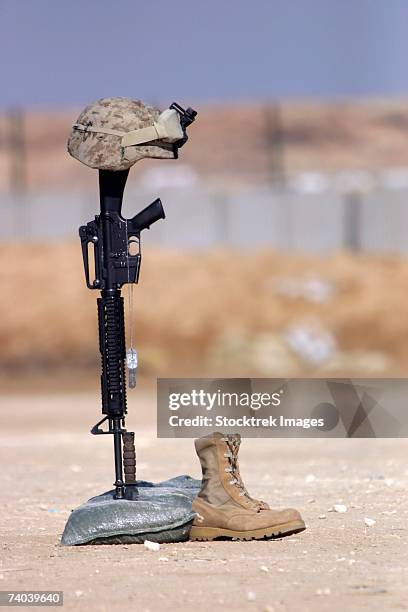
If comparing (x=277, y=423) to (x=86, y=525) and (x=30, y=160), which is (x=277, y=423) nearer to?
(x=86, y=525)

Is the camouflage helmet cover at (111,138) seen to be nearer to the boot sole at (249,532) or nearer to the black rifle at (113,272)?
the black rifle at (113,272)

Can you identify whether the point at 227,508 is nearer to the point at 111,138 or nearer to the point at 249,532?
the point at 249,532

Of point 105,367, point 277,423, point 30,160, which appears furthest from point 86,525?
point 30,160

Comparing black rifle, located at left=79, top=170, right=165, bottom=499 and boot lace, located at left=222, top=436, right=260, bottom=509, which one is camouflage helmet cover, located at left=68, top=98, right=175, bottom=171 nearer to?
black rifle, located at left=79, top=170, right=165, bottom=499

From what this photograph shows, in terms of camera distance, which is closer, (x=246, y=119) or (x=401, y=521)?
(x=401, y=521)

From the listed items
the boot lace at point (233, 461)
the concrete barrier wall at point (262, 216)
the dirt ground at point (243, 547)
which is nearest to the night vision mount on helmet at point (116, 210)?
the boot lace at point (233, 461)

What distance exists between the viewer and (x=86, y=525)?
8.32 metres

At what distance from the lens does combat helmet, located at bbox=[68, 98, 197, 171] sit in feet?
27.2

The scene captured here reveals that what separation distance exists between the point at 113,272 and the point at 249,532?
69.0 inches

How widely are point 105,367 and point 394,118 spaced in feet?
196

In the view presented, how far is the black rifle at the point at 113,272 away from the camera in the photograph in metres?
8.36

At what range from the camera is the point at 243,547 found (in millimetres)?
8227

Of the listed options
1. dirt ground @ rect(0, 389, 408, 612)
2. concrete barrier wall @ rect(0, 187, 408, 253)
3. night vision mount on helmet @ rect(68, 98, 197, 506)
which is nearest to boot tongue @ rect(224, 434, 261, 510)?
dirt ground @ rect(0, 389, 408, 612)

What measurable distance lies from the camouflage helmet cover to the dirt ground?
7.59 ft
